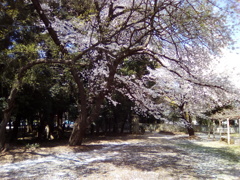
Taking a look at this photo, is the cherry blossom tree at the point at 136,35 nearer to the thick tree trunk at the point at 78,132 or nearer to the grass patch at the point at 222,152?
the thick tree trunk at the point at 78,132

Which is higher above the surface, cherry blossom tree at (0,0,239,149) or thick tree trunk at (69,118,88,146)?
cherry blossom tree at (0,0,239,149)

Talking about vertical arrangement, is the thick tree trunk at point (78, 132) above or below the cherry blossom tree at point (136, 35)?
below

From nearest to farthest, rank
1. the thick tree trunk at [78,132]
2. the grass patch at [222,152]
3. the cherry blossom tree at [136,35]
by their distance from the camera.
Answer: the cherry blossom tree at [136,35] < the grass patch at [222,152] < the thick tree trunk at [78,132]

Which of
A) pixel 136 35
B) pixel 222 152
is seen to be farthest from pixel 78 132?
pixel 222 152

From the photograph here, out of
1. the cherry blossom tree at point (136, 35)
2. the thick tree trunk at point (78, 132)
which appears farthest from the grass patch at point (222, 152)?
the thick tree trunk at point (78, 132)

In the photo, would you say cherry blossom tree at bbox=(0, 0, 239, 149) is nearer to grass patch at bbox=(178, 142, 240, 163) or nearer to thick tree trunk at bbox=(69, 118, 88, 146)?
thick tree trunk at bbox=(69, 118, 88, 146)

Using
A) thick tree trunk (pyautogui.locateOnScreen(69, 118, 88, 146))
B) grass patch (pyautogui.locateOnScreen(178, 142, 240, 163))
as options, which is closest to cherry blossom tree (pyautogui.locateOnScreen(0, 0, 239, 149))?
thick tree trunk (pyautogui.locateOnScreen(69, 118, 88, 146))

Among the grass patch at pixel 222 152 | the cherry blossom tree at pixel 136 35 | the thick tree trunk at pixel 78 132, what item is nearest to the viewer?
the cherry blossom tree at pixel 136 35

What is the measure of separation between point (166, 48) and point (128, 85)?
2475 millimetres

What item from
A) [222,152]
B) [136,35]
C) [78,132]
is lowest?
[222,152]

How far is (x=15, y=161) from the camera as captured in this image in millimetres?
7020

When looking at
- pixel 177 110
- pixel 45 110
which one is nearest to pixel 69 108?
pixel 45 110

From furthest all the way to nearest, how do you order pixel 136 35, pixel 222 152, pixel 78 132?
pixel 222 152 → pixel 78 132 → pixel 136 35

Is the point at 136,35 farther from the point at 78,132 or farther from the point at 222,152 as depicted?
the point at 222,152
